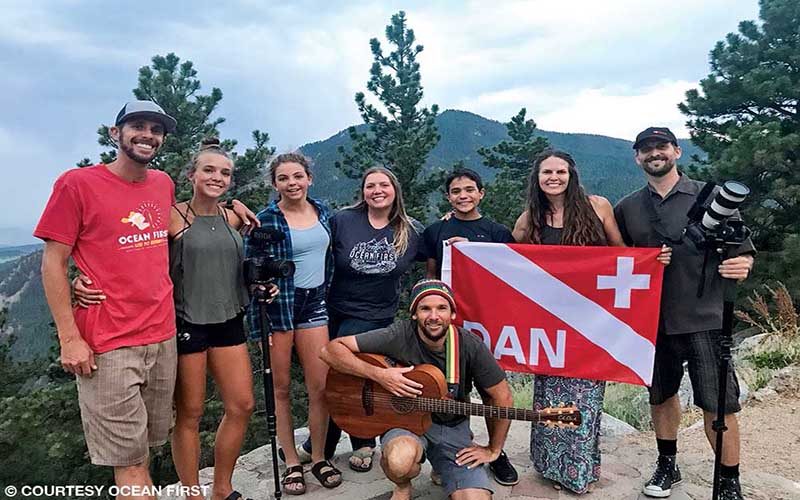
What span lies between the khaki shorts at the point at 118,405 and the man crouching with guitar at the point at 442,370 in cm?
110

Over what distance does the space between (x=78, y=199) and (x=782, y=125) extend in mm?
17091

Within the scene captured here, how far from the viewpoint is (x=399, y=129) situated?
18.2m

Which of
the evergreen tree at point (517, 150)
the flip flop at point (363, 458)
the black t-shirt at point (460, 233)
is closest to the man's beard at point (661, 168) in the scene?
the black t-shirt at point (460, 233)

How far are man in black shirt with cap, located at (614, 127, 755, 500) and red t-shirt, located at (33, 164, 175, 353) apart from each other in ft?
9.75

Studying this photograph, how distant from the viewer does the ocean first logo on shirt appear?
9.57 feet

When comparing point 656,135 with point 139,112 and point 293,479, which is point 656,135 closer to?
point 139,112

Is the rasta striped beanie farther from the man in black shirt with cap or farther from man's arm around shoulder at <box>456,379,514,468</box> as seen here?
the man in black shirt with cap

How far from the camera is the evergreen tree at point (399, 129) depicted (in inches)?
676

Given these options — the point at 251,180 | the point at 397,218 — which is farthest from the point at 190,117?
the point at 397,218

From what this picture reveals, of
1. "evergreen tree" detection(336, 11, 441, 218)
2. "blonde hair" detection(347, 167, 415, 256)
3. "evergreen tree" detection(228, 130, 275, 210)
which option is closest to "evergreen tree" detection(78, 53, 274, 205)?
"evergreen tree" detection(228, 130, 275, 210)

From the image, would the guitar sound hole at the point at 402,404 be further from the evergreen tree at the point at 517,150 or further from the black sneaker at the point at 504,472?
the evergreen tree at the point at 517,150

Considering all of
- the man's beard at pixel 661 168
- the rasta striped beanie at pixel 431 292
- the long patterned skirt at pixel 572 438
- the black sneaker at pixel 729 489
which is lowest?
the black sneaker at pixel 729 489

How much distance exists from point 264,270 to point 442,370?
4.07 ft

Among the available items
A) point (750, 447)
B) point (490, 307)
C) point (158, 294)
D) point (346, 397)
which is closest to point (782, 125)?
point (750, 447)
